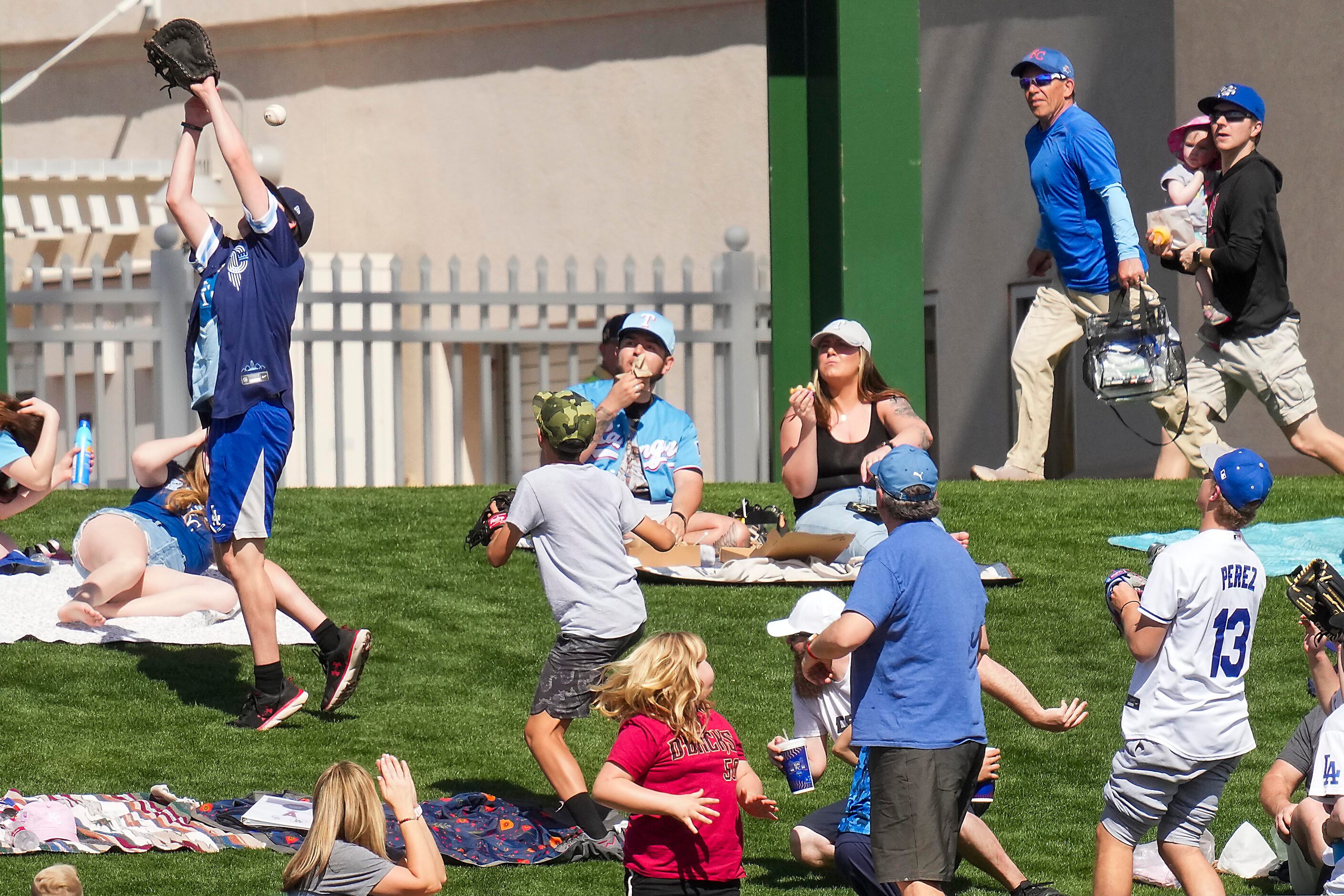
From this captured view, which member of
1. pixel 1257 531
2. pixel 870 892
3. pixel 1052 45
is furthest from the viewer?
pixel 1052 45

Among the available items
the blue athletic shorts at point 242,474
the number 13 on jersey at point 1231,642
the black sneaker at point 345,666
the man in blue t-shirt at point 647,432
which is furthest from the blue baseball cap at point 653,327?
the number 13 on jersey at point 1231,642

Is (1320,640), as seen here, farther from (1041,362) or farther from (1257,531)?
(1041,362)

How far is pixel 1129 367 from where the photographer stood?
31.3ft

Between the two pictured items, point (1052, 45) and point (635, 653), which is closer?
point (635, 653)

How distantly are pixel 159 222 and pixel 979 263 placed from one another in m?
7.93

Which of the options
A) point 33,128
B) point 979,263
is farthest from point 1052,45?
point 33,128

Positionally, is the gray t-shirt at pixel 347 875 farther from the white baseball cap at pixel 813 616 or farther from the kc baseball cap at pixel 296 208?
the kc baseball cap at pixel 296 208

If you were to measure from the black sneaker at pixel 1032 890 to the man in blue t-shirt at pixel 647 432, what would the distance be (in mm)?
2992

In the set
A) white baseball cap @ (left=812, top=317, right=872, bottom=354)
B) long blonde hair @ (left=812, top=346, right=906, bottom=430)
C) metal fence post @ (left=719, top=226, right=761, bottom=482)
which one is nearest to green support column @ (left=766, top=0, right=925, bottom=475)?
long blonde hair @ (left=812, top=346, right=906, bottom=430)

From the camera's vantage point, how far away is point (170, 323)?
1257 cm

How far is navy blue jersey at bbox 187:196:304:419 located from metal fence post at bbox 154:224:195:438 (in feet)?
18.7

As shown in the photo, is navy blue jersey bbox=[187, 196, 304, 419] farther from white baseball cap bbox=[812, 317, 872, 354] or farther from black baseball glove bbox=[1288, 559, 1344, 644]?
black baseball glove bbox=[1288, 559, 1344, 644]

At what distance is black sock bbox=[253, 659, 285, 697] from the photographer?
6.93 meters

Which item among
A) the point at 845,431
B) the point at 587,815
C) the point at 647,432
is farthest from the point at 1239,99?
the point at 587,815
